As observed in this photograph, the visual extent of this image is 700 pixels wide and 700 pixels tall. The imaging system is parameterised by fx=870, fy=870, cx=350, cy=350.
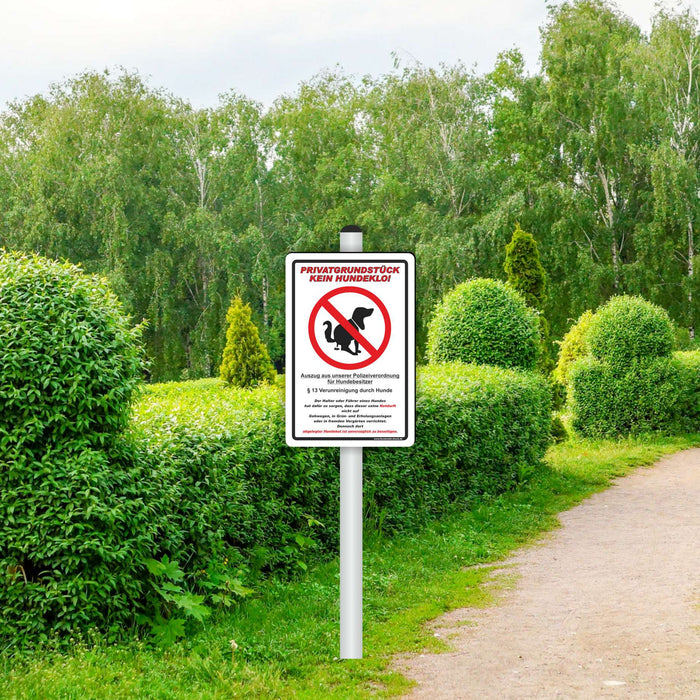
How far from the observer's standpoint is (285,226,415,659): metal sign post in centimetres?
417

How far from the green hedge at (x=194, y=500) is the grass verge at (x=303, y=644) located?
0.97 ft

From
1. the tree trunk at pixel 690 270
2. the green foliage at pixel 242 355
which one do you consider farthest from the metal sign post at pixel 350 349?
the tree trunk at pixel 690 270

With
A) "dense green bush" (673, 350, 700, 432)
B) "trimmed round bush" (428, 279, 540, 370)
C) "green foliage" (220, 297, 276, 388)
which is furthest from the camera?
"green foliage" (220, 297, 276, 388)

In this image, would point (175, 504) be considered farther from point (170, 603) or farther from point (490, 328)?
point (490, 328)

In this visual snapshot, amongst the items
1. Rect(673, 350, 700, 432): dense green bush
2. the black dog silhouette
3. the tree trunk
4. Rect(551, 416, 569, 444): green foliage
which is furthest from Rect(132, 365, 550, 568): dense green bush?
the tree trunk

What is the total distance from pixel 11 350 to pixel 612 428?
15.8 meters

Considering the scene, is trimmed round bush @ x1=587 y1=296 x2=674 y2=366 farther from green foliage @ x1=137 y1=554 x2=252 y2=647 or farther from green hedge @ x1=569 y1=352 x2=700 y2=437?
green foliage @ x1=137 y1=554 x2=252 y2=647

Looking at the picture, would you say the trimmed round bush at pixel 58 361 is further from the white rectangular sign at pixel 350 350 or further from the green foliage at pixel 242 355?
the green foliage at pixel 242 355

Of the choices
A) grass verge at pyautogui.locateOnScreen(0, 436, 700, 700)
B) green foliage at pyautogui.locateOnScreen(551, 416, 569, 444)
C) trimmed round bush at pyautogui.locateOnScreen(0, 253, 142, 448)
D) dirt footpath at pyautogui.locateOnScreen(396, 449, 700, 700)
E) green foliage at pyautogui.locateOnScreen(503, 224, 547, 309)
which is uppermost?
green foliage at pyautogui.locateOnScreen(503, 224, 547, 309)

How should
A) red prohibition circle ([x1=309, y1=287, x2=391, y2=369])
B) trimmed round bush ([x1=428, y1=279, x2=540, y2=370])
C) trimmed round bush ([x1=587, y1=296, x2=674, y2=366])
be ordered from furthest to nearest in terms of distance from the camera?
trimmed round bush ([x1=587, y1=296, x2=674, y2=366])
trimmed round bush ([x1=428, y1=279, x2=540, y2=370])
red prohibition circle ([x1=309, y1=287, x2=391, y2=369])

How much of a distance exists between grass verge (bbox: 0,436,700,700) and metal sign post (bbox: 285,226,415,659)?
1846 millimetres

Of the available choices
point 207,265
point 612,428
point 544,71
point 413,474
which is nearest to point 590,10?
point 544,71

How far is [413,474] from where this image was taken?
9656mm

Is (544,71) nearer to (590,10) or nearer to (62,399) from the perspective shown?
(590,10)
